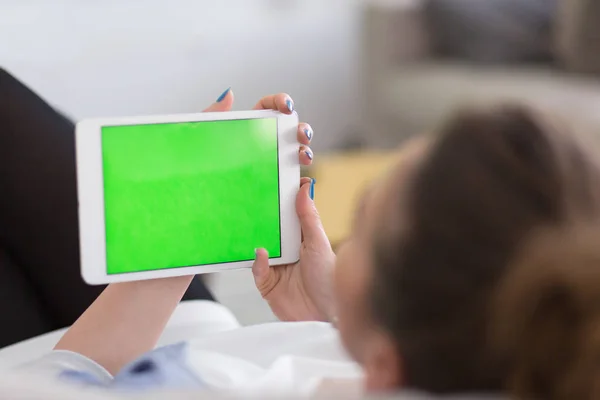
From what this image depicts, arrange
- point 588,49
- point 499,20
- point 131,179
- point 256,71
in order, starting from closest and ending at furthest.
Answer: point 131,179 → point 588,49 → point 499,20 → point 256,71

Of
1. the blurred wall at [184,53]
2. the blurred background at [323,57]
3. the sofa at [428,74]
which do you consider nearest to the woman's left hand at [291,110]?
the blurred background at [323,57]

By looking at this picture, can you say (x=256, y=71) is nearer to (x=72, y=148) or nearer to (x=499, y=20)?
(x=499, y=20)

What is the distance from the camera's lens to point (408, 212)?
50cm

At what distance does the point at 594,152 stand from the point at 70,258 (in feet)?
2.50

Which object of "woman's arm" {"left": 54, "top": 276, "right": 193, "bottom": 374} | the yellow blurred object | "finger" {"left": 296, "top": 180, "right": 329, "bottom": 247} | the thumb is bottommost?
the yellow blurred object

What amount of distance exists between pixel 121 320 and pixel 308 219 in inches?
8.8

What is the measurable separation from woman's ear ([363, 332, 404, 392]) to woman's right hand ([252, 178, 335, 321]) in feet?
1.16

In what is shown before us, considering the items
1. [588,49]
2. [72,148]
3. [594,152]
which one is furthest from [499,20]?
[594,152]

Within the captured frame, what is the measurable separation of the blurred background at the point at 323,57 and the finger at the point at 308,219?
1298 mm

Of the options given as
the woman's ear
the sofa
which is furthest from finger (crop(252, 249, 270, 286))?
the sofa

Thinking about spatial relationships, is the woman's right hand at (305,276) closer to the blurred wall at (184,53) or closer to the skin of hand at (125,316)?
the skin of hand at (125,316)

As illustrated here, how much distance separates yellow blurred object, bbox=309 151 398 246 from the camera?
1861 millimetres

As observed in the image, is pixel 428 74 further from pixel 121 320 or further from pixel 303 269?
pixel 121 320

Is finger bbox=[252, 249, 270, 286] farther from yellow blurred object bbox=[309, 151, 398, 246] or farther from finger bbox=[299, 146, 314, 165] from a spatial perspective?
yellow blurred object bbox=[309, 151, 398, 246]
